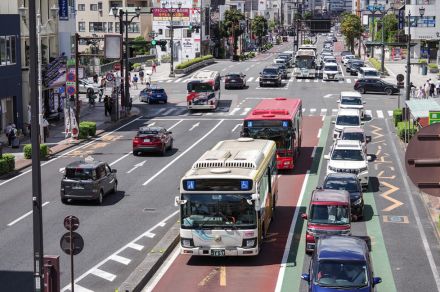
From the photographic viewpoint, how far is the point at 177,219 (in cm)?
3188

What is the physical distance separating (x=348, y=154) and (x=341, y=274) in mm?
18747

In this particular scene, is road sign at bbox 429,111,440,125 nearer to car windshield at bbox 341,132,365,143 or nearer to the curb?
car windshield at bbox 341,132,365,143

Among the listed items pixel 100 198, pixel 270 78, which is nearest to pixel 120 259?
pixel 100 198

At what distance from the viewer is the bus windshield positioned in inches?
979

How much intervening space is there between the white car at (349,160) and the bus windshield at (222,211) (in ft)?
41.3

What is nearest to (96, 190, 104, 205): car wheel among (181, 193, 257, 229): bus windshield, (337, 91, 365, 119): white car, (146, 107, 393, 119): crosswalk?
(181, 193, 257, 229): bus windshield

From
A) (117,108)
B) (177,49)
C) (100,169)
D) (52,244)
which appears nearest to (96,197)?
(100,169)

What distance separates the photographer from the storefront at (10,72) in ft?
181

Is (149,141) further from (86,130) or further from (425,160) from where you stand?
(425,160)

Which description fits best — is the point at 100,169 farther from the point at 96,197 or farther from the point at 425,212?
the point at 425,212

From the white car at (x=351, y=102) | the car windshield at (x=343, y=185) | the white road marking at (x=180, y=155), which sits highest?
the white car at (x=351, y=102)

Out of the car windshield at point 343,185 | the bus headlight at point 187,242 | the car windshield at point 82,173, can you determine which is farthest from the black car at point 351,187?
the car windshield at point 82,173

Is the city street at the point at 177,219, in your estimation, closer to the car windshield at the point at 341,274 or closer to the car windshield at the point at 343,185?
the car windshield at the point at 343,185

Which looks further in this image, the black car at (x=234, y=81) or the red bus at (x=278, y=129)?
the black car at (x=234, y=81)
